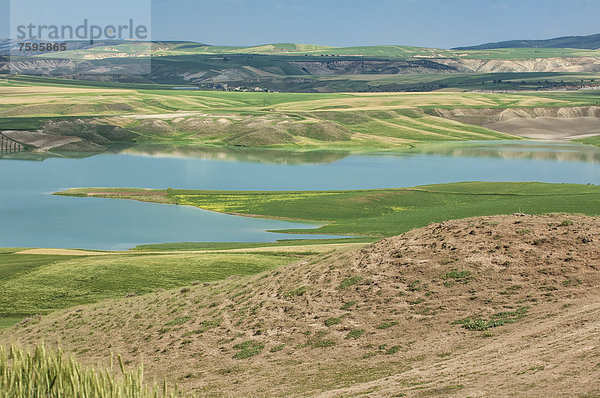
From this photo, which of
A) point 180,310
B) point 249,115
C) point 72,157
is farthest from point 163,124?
point 180,310

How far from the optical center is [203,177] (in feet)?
383

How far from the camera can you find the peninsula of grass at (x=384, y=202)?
70.9 metres

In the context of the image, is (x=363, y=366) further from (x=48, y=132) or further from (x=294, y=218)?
(x=48, y=132)

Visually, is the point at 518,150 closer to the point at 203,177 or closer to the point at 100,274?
the point at 203,177

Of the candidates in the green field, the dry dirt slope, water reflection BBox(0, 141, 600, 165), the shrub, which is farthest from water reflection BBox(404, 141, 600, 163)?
the shrub

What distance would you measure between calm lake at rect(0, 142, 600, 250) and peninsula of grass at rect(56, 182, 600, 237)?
4.72 metres

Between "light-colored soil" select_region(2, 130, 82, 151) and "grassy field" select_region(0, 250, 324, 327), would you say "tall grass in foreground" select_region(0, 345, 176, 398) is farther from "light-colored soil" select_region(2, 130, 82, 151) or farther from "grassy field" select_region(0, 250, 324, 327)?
"light-colored soil" select_region(2, 130, 82, 151)

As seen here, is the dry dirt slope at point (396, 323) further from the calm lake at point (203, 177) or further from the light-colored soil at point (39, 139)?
the light-colored soil at point (39, 139)

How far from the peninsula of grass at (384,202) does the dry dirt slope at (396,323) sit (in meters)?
34.5

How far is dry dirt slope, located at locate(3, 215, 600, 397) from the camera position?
19.1 meters

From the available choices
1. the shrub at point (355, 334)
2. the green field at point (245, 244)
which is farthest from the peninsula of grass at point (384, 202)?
the shrub at point (355, 334)

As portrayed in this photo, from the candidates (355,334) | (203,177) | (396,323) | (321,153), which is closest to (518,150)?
(321,153)

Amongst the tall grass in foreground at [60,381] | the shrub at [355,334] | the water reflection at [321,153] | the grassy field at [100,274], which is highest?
the water reflection at [321,153]

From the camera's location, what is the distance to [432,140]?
18450 centimetres
